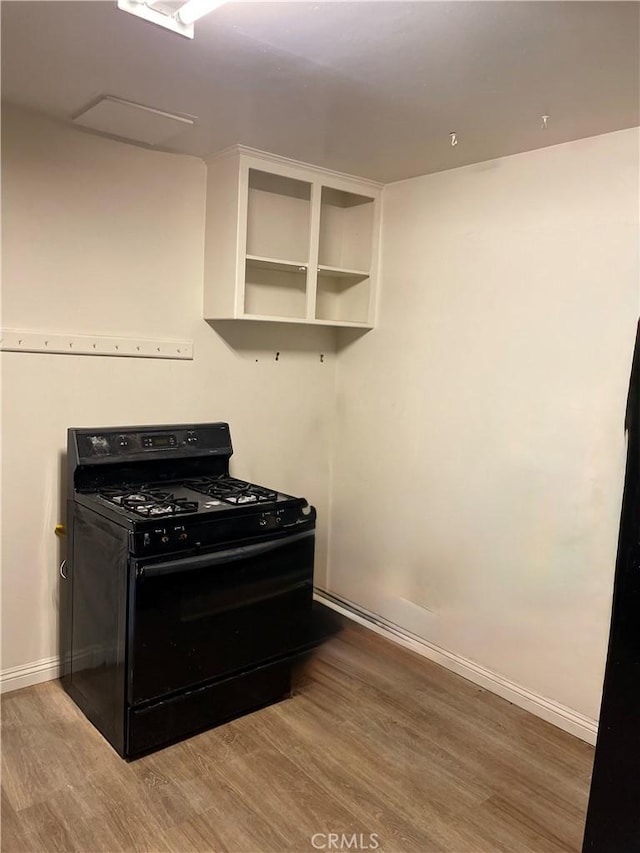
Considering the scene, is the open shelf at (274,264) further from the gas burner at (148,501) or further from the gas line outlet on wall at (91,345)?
the gas burner at (148,501)

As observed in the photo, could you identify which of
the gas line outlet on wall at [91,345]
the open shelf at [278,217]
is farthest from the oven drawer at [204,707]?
the open shelf at [278,217]

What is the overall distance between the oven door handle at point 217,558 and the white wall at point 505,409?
0.81 m

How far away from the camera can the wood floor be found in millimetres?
1897

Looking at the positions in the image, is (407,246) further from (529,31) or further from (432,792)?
(432,792)

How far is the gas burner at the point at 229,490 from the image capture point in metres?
2.48

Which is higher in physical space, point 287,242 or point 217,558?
point 287,242

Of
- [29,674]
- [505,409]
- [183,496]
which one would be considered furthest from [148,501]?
[505,409]

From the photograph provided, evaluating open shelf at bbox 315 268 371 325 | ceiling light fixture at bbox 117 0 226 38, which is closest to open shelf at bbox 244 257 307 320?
open shelf at bbox 315 268 371 325

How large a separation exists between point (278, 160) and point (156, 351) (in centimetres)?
97

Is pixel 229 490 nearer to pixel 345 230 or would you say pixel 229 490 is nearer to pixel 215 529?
pixel 215 529

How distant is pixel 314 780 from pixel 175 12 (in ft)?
7.41

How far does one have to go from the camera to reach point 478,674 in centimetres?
281

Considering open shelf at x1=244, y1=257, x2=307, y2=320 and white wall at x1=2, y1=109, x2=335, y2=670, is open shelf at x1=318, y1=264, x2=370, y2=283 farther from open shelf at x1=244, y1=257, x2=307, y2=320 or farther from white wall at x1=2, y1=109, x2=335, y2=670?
white wall at x1=2, y1=109, x2=335, y2=670

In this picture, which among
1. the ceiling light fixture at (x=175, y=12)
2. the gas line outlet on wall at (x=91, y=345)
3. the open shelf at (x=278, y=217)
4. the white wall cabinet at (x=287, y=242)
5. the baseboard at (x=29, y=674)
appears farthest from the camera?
the open shelf at (x=278, y=217)
